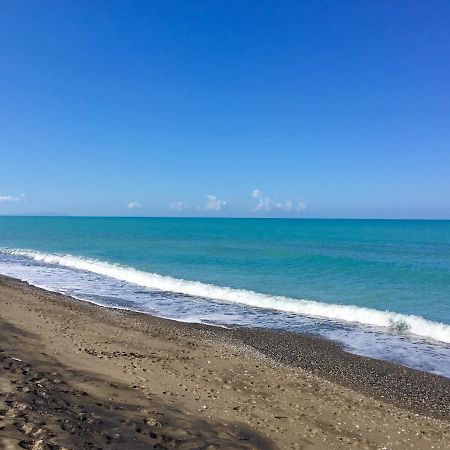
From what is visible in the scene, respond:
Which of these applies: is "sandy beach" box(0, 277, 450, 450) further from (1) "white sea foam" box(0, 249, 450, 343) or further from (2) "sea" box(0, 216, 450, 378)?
(1) "white sea foam" box(0, 249, 450, 343)

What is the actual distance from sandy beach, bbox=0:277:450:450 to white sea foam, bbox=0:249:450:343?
498 cm

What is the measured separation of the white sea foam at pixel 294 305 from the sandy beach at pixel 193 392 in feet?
16.4

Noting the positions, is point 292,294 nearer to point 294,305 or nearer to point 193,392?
point 294,305

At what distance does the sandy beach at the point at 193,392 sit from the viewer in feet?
20.3

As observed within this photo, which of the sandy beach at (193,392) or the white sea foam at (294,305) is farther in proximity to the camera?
the white sea foam at (294,305)

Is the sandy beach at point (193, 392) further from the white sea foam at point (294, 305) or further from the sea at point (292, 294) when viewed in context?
the white sea foam at point (294, 305)

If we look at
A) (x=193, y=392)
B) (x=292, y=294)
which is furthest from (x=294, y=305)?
(x=193, y=392)

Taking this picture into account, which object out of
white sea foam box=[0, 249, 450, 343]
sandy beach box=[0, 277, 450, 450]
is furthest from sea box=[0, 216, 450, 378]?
sandy beach box=[0, 277, 450, 450]

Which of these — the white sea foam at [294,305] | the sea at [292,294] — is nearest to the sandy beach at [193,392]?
the sea at [292,294]

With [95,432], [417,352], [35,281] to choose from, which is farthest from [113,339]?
[35,281]

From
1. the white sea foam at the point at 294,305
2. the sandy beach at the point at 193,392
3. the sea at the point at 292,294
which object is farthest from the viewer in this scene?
the white sea foam at the point at 294,305

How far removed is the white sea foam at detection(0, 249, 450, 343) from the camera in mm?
17750

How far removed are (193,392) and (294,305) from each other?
13.4 m

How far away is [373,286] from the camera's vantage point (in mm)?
28328
